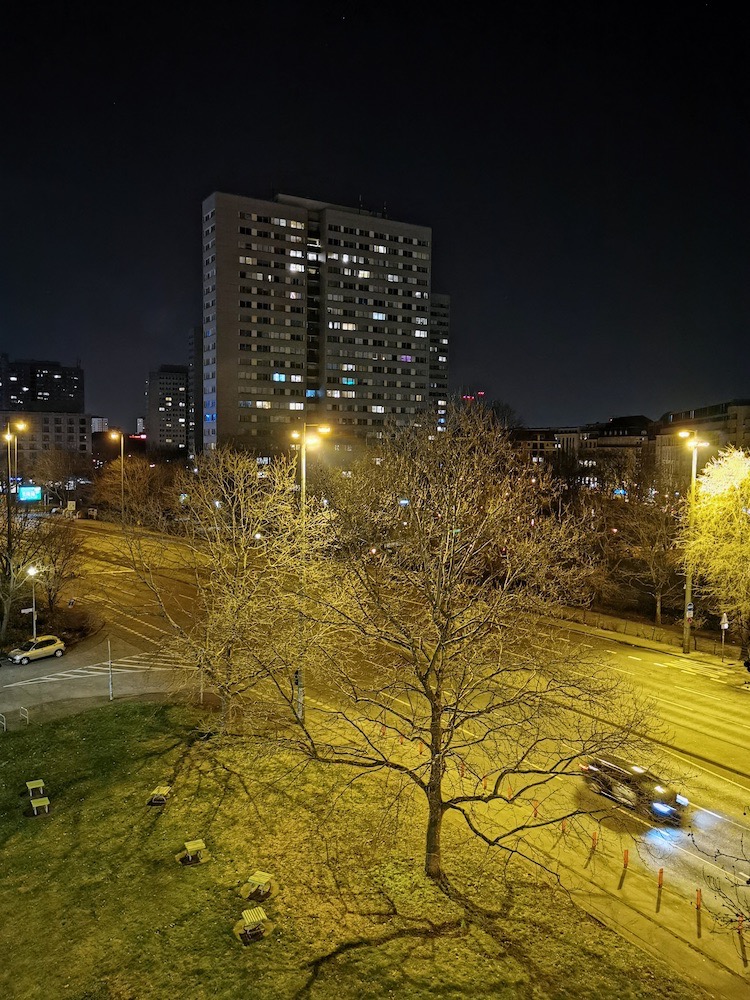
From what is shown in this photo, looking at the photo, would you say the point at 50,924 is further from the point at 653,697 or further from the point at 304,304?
the point at 304,304

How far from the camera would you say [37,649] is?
27.5 m

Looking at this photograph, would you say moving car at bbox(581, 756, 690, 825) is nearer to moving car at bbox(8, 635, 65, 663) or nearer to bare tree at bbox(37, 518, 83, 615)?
moving car at bbox(8, 635, 65, 663)

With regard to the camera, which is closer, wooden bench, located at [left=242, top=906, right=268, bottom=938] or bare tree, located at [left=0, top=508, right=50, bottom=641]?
wooden bench, located at [left=242, top=906, right=268, bottom=938]

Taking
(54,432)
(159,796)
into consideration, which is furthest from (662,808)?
(54,432)

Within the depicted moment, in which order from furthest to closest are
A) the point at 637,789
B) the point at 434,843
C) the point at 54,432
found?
the point at 54,432 → the point at 637,789 → the point at 434,843

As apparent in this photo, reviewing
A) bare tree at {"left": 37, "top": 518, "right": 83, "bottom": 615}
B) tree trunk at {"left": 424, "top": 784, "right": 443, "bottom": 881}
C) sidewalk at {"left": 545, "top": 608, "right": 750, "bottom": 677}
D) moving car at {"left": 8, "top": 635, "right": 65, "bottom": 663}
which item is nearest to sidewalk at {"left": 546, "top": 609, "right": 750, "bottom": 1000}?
tree trunk at {"left": 424, "top": 784, "right": 443, "bottom": 881}

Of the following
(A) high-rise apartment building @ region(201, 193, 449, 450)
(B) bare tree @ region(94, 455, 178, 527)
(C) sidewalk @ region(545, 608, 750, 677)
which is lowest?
(C) sidewalk @ region(545, 608, 750, 677)

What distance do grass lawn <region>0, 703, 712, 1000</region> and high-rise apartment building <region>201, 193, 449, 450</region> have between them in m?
97.2

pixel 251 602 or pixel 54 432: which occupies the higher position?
pixel 54 432

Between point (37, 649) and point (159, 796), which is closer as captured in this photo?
point (159, 796)

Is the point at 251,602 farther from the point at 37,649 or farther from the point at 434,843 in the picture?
the point at 37,649

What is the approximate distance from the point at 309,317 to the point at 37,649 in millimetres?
108658

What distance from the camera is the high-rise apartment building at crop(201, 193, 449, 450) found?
117 meters

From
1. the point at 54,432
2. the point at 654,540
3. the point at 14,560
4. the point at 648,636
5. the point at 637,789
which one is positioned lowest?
the point at 648,636
